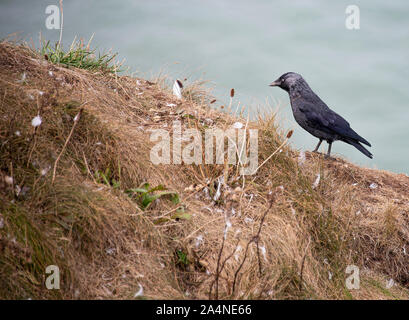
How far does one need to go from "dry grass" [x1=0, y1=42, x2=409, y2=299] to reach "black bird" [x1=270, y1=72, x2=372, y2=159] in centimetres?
51

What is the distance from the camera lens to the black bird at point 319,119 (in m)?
5.83

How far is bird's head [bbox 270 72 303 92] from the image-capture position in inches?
244

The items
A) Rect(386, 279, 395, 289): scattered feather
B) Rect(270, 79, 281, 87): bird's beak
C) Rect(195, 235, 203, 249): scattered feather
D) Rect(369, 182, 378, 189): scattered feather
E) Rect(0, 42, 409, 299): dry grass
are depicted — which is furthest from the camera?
Rect(270, 79, 281, 87): bird's beak

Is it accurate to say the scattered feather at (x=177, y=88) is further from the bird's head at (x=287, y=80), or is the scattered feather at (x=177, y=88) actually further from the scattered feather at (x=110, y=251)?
the scattered feather at (x=110, y=251)

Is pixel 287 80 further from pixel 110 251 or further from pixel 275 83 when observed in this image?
pixel 110 251

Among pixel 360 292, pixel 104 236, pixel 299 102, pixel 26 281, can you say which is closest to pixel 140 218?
pixel 104 236

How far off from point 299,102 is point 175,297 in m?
3.56

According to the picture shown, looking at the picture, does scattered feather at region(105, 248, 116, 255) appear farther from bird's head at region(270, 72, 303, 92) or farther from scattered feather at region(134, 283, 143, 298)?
bird's head at region(270, 72, 303, 92)

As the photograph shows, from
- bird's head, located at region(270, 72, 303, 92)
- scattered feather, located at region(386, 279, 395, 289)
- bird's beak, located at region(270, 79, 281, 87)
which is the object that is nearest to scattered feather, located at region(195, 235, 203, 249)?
scattered feather, located at region(386, 279, 395, 289)

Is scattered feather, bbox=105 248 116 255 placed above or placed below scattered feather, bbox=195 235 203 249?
below

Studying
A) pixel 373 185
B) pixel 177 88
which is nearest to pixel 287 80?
pixel 177 88

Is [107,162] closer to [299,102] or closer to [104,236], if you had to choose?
[104,236]

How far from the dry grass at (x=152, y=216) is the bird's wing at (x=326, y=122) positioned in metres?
0.54

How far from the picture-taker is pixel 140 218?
3.63 m
